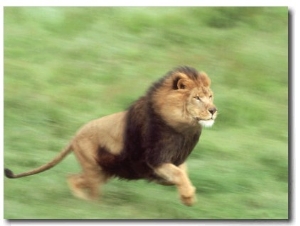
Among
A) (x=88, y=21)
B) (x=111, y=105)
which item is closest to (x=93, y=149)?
(x=111, y=105)

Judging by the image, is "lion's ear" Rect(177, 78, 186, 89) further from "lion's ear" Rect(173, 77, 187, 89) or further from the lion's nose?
the lion's nose

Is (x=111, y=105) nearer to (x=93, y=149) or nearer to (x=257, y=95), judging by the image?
(x=93, y=149)

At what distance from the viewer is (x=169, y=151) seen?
573 cm

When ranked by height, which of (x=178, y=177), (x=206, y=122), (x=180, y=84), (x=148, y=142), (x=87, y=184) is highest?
(x=180, y=84)

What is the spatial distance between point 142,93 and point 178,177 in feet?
1.58

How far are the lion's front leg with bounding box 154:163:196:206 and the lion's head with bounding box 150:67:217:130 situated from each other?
20 centimetres

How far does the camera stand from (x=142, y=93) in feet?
19.3

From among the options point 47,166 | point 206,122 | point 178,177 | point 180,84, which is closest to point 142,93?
point 180,84

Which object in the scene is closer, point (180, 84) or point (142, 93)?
point (180, 84)

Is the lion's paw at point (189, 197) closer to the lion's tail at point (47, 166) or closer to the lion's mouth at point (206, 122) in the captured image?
the lion's mouth at point (206, 122)

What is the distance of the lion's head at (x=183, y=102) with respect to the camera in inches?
225

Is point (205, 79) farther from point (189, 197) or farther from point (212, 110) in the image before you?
point (189, 197)

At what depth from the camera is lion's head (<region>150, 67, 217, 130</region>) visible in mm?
5707

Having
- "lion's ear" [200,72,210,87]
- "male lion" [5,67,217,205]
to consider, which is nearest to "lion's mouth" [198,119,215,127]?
"male lion" [5,67,217,205]
